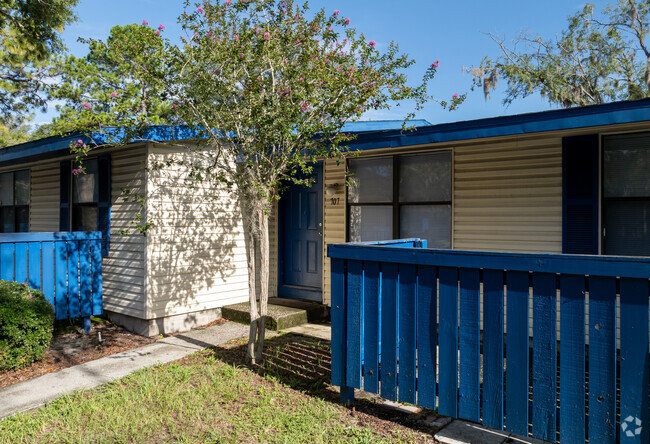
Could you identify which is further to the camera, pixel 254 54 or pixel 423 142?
pixel 423 142

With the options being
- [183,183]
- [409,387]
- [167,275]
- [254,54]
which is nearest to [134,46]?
[254,54]

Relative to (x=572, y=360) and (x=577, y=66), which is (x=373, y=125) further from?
(x=577, y=66)

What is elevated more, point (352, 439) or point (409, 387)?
point (409, 387)

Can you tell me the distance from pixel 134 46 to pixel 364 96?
2.39 meters

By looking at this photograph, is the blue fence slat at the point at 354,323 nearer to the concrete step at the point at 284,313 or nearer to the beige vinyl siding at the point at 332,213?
the concrete step at the point at 284,313

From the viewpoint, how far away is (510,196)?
562 centimetres

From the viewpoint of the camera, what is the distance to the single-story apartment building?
4.96 metres

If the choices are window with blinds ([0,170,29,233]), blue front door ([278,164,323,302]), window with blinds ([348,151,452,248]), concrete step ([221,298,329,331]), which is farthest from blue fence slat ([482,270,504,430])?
window with blinds ([0,170,29,233])

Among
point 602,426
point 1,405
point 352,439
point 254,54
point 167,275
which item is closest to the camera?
point 602,426

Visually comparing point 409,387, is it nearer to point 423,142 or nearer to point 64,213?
point 423,142

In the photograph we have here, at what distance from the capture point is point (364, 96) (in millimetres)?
4949

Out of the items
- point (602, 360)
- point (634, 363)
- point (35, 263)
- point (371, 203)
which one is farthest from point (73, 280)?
point (634, 363)

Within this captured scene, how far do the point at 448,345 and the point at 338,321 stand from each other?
0.96 meters

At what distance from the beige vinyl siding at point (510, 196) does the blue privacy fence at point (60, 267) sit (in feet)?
16.2
